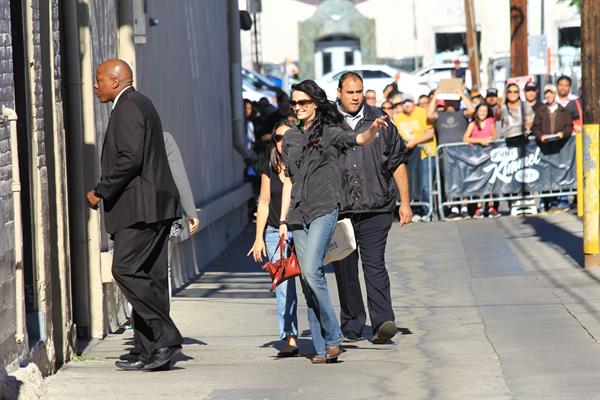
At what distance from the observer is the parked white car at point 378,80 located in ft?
148

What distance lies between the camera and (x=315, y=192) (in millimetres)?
9312

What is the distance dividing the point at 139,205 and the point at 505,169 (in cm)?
1265

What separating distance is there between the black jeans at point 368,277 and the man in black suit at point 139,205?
170cm

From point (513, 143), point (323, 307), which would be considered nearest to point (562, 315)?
point (323, 307)

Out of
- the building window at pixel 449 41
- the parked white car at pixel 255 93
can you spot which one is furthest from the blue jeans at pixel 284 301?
the building window at pixel 449 41

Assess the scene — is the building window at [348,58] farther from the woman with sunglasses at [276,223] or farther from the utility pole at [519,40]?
the woman with sunglasses at [276,223]

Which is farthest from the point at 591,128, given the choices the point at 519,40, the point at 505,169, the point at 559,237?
the point at 519,40

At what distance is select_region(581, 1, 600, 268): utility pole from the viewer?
1420cm

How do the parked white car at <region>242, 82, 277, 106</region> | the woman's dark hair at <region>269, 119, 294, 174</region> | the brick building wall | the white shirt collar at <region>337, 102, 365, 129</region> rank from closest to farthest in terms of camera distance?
the brick building wall < the woman's dark hair at <region>269, 119, 294, 174</region> < the white shirt collar at <region>337, 102, 365, 129</region> < the parked white car at <region>242, 82, 277, 106</region>

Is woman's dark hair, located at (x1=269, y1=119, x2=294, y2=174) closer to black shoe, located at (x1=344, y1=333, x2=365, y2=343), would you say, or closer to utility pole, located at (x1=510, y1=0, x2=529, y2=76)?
black shoe, located at (x1=344, y1=333, x2=365, y2=343)

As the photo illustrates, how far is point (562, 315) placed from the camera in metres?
11.4

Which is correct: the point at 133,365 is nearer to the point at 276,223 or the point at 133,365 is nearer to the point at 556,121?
the point at 276,223

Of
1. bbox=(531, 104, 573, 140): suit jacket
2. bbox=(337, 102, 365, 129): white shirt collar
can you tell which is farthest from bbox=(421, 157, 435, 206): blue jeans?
bbox=(337, 102, 365, 129): white shirt collar

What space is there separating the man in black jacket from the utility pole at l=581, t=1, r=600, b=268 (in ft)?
13.2
